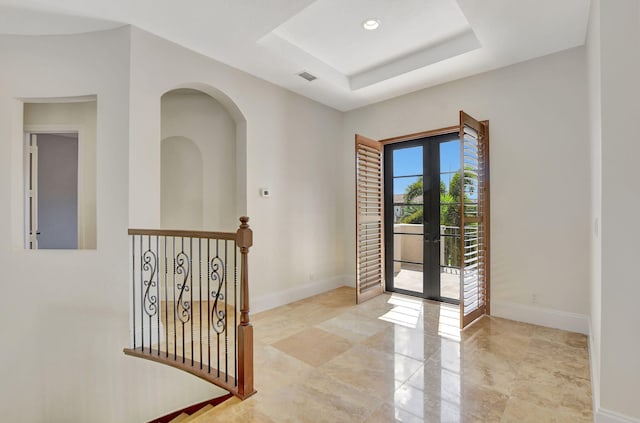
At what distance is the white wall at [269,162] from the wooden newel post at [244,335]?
1.40 metres

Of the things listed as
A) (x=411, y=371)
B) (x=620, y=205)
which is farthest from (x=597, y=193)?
(x=411, y=371)

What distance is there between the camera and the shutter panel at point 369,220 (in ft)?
13.9

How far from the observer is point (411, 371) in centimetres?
246

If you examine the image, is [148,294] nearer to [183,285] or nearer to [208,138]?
[183,285]

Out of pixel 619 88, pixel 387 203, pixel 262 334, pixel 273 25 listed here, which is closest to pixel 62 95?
pixel 273 25

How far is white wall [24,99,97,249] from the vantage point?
3672mm

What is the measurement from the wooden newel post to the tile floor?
9cm

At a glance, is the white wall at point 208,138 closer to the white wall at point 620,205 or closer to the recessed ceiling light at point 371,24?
the recessed ceiling light at point 371,24

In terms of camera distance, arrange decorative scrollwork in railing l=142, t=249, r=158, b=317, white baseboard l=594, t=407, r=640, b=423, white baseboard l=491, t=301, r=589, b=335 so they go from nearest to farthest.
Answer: white baseboard l=594, t=407, r=640, b=423 → decorative scrollwork in railing l=142, t=249, r=158, b=317 → white baseboard l=491, t=301, r=589, b=335

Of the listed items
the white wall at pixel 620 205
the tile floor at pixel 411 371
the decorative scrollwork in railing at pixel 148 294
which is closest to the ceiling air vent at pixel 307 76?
the decorative scrollwork in railing at pixel 148 294

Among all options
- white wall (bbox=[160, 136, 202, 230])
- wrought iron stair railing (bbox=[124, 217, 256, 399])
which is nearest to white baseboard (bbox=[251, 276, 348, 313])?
wrought iron stair railing (bbox=[124, 217, 256, 399])

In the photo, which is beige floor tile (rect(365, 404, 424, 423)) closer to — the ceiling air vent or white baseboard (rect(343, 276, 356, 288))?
white baseboard (rect(343, 276, 356, 288))

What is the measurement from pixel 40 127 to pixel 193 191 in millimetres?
1841

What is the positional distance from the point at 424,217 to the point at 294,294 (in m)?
2.14
